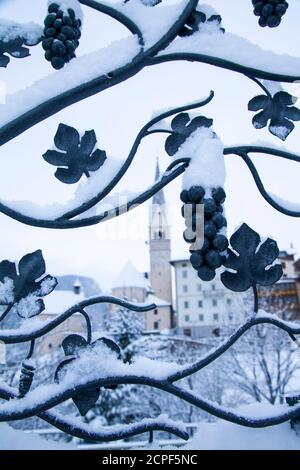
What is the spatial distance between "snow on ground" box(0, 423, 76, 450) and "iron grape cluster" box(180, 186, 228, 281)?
12.8 inches

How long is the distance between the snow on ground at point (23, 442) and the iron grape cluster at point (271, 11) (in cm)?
82

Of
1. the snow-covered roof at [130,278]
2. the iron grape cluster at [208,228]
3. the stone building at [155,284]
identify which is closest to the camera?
the iron grape cluster at [208,228]

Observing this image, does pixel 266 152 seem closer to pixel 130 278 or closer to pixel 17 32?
pixel 17 32

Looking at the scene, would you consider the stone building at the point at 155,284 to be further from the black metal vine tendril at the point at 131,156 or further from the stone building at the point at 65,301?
the black metal vine tendril at the point at 131,156

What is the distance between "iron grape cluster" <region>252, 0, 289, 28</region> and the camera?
0.69 metres

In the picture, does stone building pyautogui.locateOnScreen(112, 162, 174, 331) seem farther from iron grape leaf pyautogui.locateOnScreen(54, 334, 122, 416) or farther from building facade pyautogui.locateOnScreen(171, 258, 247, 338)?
iron grape leaf pyautogui.locateOnScreen(54, 334, 122, 416)

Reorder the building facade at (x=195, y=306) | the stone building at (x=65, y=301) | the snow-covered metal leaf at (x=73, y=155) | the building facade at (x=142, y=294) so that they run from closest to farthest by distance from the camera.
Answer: the snow-covered metal leaf at (x=73, y=155), the stone building at (x=65, y=301), the building facade at (x=195, y=306), the building facade at (x=142, y=294)

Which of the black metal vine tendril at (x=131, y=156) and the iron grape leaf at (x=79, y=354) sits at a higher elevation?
the black metal vine tendril at (x=131, y=156)

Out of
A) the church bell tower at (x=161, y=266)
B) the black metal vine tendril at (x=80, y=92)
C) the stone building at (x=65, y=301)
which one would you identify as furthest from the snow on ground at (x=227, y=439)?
the church bell tower at (x=161, y=266)

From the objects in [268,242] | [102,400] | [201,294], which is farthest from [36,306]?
[201,294]

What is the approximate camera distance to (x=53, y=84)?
0.60 metres

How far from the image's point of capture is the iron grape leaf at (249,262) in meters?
0.55

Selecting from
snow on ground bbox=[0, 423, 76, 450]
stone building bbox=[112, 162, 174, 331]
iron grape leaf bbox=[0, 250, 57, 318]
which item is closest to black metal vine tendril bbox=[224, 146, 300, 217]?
iron grape leaf bbox=[0, 250, 57, 318]

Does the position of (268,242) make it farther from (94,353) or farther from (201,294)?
(201,294)
